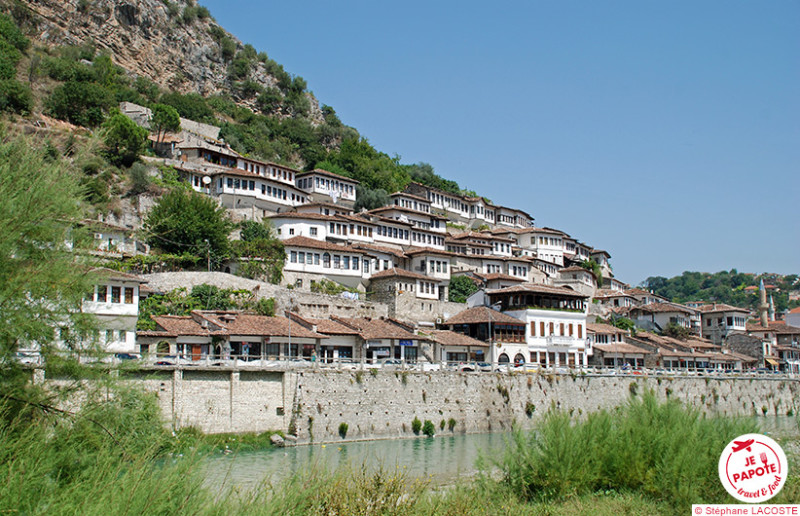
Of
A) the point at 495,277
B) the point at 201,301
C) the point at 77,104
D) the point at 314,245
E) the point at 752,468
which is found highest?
the point at 77,104

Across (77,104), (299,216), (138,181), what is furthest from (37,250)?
(77,104)

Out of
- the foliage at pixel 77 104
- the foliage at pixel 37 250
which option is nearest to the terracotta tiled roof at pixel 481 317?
the foliage at pixel 37 250

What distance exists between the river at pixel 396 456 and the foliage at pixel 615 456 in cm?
139

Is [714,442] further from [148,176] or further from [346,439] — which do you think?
[148,176]

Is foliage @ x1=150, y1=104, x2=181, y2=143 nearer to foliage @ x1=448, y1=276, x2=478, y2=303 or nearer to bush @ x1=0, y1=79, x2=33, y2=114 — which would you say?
bush @ x1=0, y1=79, x2=33, y2=114

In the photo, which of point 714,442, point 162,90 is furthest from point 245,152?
point 714,442

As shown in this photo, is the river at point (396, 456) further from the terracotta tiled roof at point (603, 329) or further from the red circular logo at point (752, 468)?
the terracotta tiled roof at point (603, 329)

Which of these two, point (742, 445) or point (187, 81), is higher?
point (187, 81)

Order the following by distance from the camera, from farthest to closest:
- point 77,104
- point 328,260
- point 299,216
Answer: point 77,104 → point 299,216 → point 328,260

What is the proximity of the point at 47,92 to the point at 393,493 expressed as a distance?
267ft

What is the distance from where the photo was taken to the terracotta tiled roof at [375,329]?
45.5 metres

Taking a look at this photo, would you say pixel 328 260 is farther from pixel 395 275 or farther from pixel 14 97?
pixel 14 97

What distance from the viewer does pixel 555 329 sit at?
57.0 m

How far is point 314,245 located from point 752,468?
4309cm
